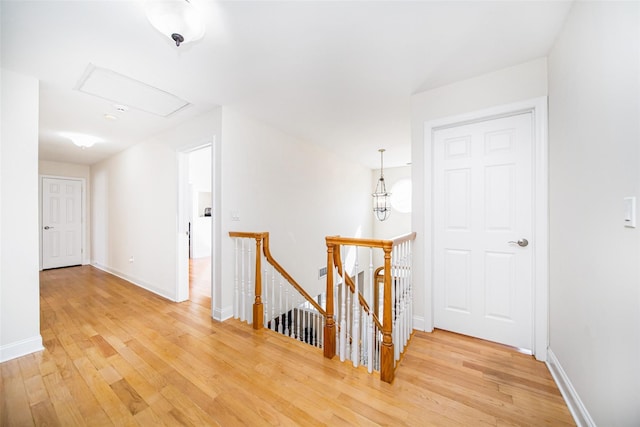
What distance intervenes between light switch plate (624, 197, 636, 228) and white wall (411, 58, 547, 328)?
4.53 ft

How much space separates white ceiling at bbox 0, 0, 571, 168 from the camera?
147cm

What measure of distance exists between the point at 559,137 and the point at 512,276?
113 cm

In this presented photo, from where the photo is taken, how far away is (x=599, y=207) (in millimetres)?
1193

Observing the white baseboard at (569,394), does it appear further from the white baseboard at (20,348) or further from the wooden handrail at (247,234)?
the white baseboard at (20,348)

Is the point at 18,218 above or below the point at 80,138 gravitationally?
below

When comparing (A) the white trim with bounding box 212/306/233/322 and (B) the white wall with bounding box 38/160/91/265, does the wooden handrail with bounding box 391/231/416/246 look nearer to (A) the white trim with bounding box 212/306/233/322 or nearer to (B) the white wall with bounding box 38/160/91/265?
(A) the white trim with bounding box 212/306/233/322

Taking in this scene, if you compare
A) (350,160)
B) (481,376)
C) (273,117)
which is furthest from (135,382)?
(350,160)

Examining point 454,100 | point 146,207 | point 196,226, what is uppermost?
point 454,100

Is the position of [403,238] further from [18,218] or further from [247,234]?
[18,218]

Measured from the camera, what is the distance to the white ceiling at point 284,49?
1.47 meters

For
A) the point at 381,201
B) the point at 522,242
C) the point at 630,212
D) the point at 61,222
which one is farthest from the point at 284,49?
the point at 61,222

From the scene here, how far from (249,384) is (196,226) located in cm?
625

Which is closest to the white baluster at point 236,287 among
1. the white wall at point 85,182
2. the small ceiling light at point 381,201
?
the small ceiling light at point 381,201

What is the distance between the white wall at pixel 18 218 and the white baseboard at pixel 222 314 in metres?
1.39
